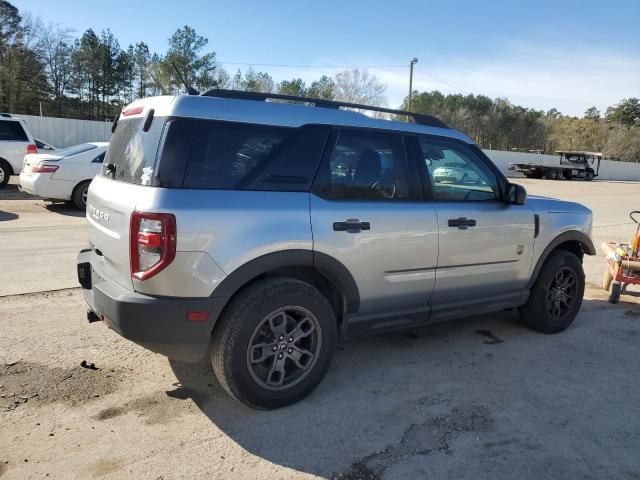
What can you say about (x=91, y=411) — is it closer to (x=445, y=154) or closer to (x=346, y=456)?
(x=346, y=456)

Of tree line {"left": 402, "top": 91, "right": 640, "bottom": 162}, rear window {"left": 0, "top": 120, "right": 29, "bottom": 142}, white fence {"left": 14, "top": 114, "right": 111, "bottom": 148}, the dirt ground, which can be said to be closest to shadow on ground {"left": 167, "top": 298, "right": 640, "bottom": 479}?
the dirt ground

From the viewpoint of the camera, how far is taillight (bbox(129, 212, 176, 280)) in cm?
285

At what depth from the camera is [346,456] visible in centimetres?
291

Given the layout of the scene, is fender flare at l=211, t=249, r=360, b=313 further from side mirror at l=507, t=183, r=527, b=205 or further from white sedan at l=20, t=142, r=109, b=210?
white sedan at l=20, t=142, r=109, b=210

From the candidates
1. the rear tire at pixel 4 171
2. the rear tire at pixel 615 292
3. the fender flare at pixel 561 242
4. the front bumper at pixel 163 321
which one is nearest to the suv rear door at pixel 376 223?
the front bumper at pixel 163 321

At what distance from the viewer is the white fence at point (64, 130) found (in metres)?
25.4

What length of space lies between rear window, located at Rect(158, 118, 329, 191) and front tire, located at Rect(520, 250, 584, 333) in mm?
2750

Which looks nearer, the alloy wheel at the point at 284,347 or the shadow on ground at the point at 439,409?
the shadow on ground at the point at 439,409

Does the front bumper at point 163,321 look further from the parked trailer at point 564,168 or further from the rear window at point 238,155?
the parked trailer at point 564,168

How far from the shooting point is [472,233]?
4.20m

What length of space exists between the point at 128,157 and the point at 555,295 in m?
4.08

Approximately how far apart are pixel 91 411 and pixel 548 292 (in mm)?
4072

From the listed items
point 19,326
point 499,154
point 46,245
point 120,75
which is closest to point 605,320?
point 19,326

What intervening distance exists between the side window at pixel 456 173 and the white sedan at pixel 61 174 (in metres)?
8.42
